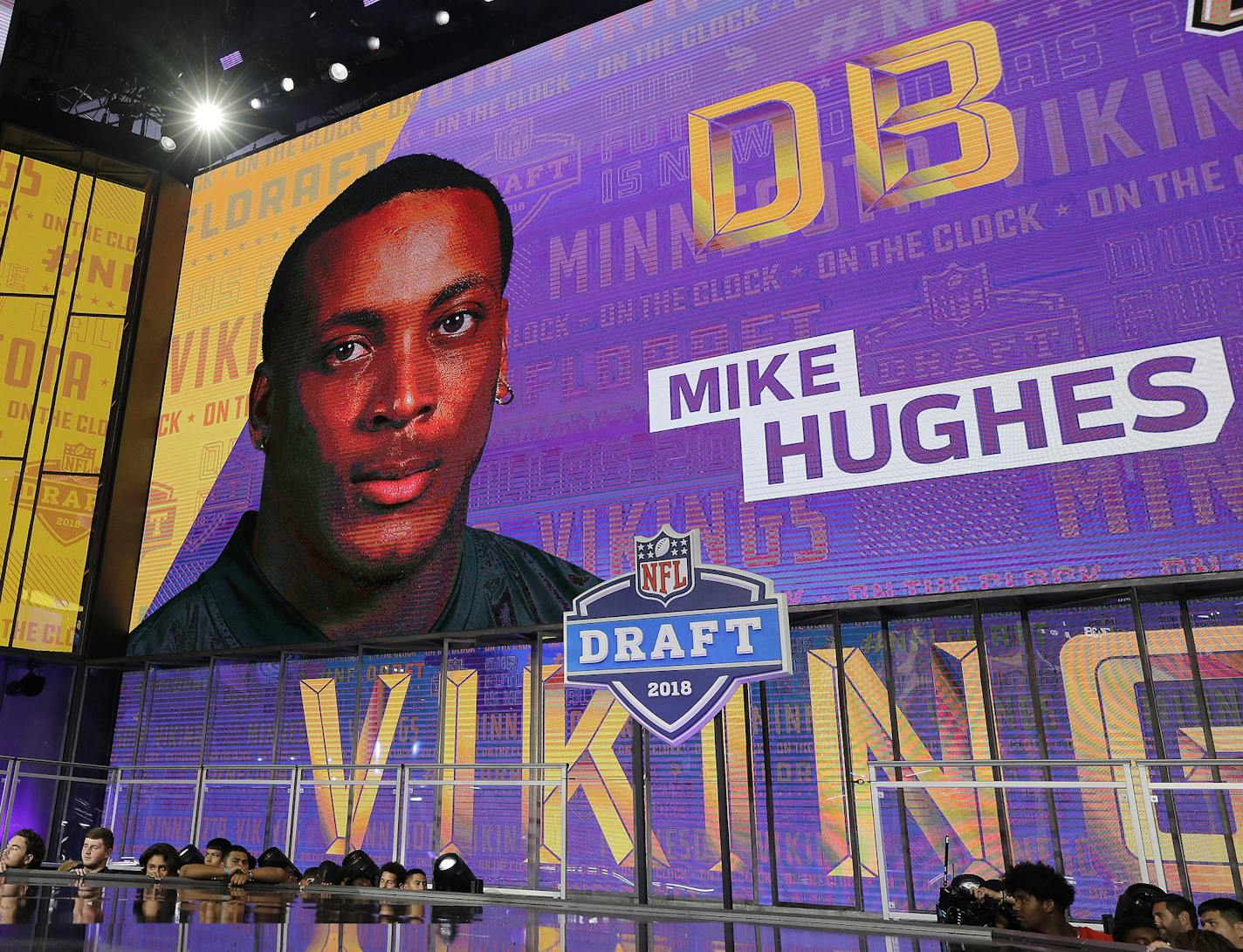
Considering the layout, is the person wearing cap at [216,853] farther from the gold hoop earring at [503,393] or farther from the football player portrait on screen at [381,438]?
the gold hoop earring at [503,393]

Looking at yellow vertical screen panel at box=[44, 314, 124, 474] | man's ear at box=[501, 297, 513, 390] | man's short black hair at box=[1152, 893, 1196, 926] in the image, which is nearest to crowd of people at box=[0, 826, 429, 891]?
man's short black hair at box=[1152, 893, 1196, 926]

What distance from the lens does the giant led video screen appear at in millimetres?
8070

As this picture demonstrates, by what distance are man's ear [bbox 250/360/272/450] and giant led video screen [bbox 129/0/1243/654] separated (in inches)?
1.9

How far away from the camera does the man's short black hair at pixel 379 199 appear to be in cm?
1190

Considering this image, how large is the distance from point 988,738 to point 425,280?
7.96 m

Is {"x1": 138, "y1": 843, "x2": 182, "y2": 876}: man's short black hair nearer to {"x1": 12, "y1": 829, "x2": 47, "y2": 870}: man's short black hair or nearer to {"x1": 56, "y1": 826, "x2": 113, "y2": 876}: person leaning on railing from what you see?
{"x1": 56, "y1": 826, "x2": 113, "y2": 876}: person leaning on railing

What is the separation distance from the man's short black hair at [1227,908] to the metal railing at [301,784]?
154 inches

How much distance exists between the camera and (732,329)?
9.80m

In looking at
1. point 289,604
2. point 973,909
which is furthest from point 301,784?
point 973,909

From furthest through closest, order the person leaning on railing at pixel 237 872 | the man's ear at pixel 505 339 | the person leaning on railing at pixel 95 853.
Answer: the man's ear at pixel 505 339
the person leaning on railing at pixel 95 853
the person leaning on railing at pixel 237 872

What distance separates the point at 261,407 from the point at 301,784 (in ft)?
17.2

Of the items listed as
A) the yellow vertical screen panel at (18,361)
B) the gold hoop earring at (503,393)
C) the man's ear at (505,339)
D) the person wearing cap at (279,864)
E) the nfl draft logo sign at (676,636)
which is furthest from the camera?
the yellow vertical screen panel at (18,361)

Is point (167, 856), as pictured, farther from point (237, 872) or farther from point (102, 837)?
point (237, 872)

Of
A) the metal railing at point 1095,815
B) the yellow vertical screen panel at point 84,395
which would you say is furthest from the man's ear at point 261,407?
the metal railing at point 1095,815
